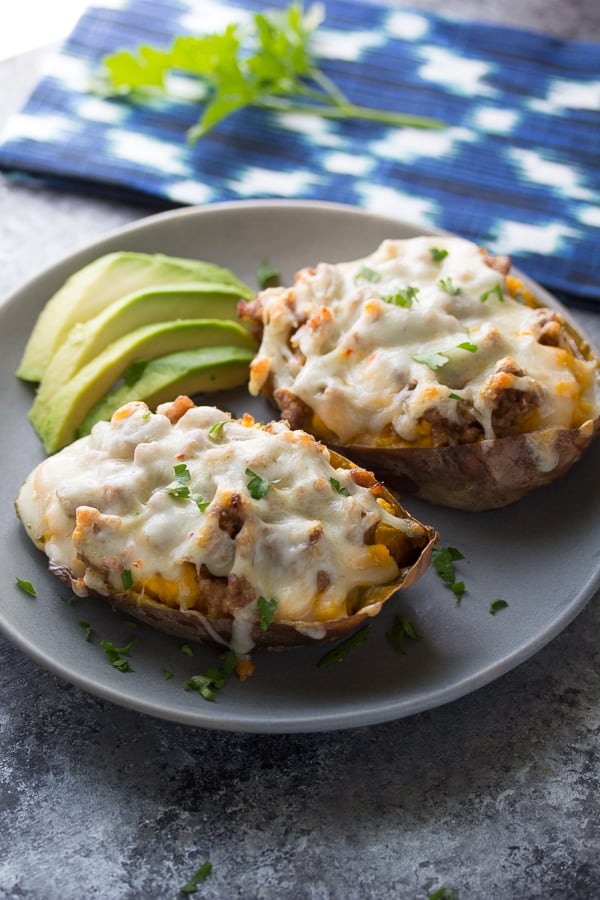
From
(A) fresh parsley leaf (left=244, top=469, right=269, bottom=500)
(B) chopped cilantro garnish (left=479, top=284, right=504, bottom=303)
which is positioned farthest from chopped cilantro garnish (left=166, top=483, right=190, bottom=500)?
(B) chopped cilantro garnish (left=479, top=284, right=504, bottom=303)

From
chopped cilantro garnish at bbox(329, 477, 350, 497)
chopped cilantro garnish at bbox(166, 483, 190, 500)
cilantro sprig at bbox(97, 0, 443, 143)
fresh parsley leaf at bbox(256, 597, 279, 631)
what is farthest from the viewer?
cilantro sprig at bbox(97, 0, 443, 143)

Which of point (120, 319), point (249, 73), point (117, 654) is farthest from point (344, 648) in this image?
point (249, 73)

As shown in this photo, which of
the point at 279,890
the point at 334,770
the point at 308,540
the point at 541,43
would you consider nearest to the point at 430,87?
the point at 541,43

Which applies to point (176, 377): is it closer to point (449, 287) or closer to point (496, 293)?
point (449, 287)

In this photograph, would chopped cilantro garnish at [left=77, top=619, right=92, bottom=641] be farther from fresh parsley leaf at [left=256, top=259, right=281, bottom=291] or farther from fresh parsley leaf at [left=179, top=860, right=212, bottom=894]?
fresh parsley leaf at [left=256, top=259, right=281, bottom=291]

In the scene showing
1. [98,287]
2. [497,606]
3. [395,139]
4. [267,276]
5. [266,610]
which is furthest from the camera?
[395,139]

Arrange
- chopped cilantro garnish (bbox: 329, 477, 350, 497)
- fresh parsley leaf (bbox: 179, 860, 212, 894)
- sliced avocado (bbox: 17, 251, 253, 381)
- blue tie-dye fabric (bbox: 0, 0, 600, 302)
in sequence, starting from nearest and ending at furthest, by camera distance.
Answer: fresh parsley leaf (bbox: 179, 860, 212, 894)
chopped cilantro garnish (bbox: 329, 477, 350, 497)
sliced avocado (bbox: 17, 251, 253, 381)
blue tie-dye fabric (bbox: 0, 0, 600, 302)
